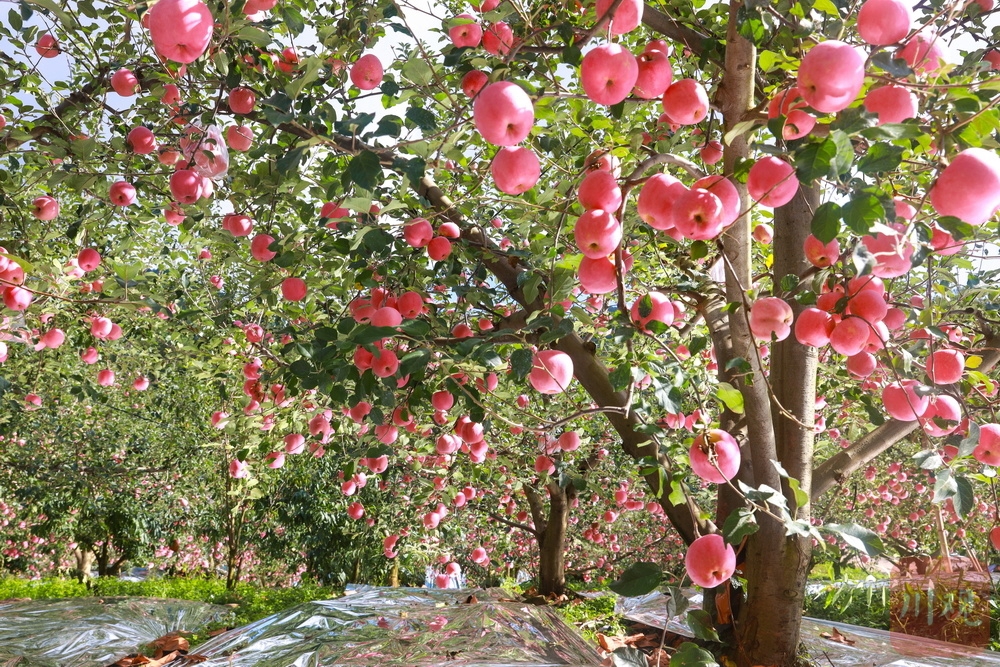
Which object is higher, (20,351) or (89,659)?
(20,351)

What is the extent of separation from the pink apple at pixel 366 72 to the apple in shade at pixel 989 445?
1.82m

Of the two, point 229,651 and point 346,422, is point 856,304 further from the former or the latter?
point 346,422

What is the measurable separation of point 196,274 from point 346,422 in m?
2.97

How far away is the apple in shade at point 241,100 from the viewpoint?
1868mm

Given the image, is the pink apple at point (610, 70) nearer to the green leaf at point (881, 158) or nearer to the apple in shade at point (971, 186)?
the green leaf at point (881, 158)

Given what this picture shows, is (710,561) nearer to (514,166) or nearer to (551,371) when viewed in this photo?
(551,371)

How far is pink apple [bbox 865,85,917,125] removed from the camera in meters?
0.95

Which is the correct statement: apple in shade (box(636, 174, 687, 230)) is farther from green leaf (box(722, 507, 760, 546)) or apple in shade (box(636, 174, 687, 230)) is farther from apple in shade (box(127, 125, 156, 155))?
apple in shade (box(127, 125, 156, 155))

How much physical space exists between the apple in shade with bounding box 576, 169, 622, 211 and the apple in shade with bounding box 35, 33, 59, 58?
7.21 feet

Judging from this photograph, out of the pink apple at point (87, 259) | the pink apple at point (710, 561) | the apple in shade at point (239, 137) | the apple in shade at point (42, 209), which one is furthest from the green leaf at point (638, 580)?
the pink apple at point (87, 259)

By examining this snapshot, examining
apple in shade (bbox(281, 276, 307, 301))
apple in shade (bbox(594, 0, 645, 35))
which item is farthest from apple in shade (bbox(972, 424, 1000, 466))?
apple in shade (bbox(281, 276, 307, 301))

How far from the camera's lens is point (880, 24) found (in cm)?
102

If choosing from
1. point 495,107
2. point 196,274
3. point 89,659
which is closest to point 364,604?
point 89,659

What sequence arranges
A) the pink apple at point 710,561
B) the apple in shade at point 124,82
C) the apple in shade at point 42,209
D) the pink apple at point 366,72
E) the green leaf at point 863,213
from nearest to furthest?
the green leaf at point 863,213 → the pink apple at point 710,561 → the pink apple at point 366,72 → the apple in shade at point 124,82 → the apple in shade at point 42,209
